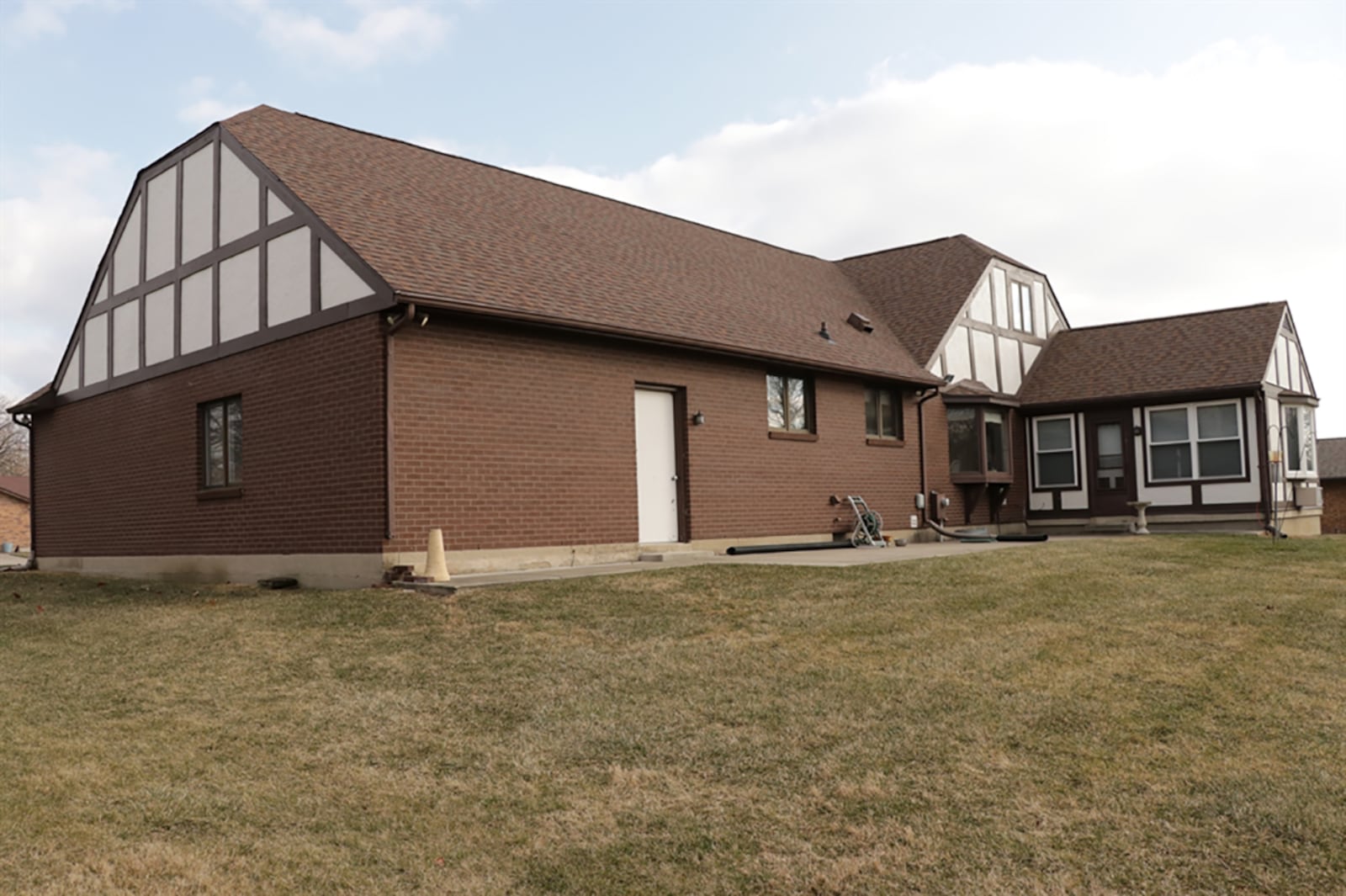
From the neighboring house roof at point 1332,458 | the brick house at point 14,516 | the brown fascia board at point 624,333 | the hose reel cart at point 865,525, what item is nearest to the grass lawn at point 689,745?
the brown fascia board at point 624,333

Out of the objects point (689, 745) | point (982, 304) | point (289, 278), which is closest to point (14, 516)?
point (289, 278)

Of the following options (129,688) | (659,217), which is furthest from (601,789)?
(659,217)

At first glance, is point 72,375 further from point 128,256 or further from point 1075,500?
point 1075,500

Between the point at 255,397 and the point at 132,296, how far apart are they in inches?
184

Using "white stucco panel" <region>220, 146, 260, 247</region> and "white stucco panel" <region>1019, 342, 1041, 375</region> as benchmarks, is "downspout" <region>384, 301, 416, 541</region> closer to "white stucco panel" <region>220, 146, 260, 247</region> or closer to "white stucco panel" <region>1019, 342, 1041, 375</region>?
"white stucco panel" <region>220, 146, 260, 247</region>

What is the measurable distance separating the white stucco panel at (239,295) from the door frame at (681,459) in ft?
18.8

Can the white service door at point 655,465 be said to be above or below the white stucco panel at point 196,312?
below

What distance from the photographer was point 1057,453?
78.9 feet

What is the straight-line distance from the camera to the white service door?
15.5 meters

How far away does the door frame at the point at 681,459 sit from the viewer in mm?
15953

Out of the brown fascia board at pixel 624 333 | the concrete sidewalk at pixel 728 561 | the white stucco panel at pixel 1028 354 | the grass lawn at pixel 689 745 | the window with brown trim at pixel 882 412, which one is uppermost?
the white stucco panel at pixel 1028 354

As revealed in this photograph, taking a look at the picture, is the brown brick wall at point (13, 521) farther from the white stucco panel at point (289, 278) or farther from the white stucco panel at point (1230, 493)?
the white stucco panel at point (1230, 493)

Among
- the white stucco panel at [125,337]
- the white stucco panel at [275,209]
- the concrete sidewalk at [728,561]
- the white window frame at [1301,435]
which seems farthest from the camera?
the white window frame at [1301,435]

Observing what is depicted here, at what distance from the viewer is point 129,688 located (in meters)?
7.83
